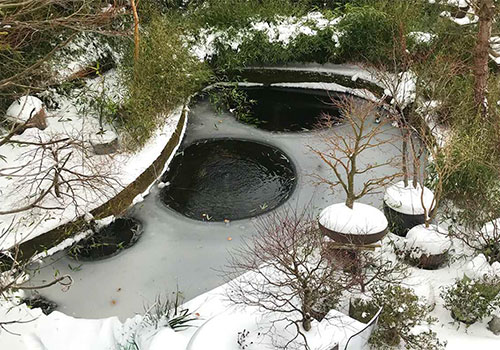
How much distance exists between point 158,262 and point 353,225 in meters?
2.99

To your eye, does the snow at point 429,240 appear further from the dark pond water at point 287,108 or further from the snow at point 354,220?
the dark pond water at point 287,108

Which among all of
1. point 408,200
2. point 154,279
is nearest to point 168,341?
point 154,279

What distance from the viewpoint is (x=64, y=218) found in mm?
7789

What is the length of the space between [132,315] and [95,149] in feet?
12.6

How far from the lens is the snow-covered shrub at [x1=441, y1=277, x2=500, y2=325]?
5.77m

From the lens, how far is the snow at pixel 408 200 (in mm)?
7270

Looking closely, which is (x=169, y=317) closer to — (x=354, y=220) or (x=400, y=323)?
(x=354, y=220)

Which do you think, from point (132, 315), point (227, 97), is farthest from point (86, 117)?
point (132, 315)

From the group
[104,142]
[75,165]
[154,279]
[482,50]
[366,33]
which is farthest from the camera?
[366,33]

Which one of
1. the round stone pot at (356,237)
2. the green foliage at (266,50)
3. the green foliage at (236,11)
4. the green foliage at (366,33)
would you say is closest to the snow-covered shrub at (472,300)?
the round stone pot at (356,237)

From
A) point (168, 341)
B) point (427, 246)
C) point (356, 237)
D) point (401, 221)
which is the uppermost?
point (356, 237)

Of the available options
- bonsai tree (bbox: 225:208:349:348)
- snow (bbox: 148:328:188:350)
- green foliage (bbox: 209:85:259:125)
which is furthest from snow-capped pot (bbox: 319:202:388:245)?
green foliage (bbox: 209:85:259:125)

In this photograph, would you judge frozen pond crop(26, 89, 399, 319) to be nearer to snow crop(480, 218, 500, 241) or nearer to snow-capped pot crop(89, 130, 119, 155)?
snow-capped pot crop(89, 130, 119, 155)

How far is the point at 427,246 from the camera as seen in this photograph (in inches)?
262
